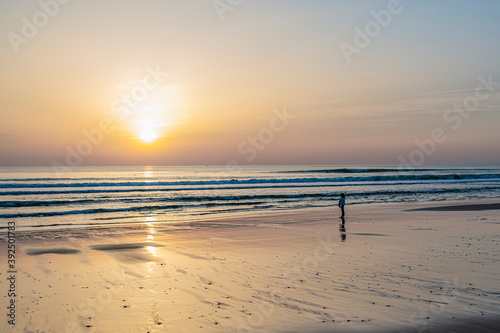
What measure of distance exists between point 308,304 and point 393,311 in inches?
64.5

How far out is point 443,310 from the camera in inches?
315

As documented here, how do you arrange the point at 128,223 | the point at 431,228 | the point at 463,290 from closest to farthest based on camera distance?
1. the point at 463,290
2. the point at 431,228
3. the point at 128,223

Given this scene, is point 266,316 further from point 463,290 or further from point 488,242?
point 488,242

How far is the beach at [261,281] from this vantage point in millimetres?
7641

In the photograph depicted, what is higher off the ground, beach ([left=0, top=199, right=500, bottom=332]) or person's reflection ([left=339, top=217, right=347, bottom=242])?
person's reflection ([left=339, top=217, right=347, bottom=242])

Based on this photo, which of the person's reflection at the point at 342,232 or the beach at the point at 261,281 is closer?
the beach at the point at 261,281

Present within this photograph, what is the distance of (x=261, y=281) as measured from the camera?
10.4 meters

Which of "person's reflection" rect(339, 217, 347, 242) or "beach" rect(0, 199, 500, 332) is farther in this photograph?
"person's reflection" rect(339, 217, 347, 242)

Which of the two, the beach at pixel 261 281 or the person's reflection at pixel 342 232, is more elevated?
the person's reflection at pixel 342 232

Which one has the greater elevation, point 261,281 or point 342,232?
point 342,232

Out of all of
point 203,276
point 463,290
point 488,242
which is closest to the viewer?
point 463,290

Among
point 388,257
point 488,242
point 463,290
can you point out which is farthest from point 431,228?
point 463,290

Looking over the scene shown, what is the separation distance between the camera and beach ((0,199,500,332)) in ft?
25.1

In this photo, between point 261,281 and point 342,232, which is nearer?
point 261,281
